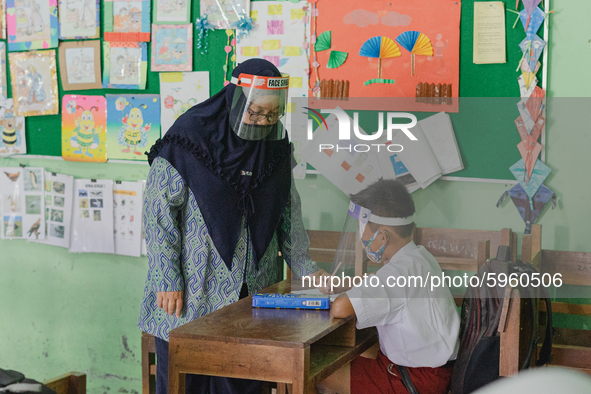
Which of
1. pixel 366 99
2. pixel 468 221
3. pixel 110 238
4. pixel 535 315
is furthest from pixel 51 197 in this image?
pixel 535 315

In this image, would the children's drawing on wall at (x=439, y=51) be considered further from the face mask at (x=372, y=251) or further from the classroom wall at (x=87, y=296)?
the face mask at (x=372, y=251)

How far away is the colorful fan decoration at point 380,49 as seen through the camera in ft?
7.49

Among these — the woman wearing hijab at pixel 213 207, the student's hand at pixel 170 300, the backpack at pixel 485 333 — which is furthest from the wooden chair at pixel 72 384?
the backpack at pixel 485 333

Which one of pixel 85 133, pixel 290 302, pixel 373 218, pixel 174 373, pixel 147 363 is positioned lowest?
pixel 147 363

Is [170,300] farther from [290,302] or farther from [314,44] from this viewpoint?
[314,44]

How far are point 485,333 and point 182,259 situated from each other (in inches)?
35.2

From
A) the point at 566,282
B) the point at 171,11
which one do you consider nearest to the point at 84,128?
the point at 171,11

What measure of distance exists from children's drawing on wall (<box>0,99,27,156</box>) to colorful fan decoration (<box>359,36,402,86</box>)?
169cm

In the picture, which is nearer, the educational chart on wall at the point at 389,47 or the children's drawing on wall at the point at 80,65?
the educational chart on wall at the point at 389,47

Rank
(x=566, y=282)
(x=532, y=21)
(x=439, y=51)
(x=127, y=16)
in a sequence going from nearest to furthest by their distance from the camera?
1. (x=566, y=282)
2. (x=532, y=21)
3. (x=439, y=51)
4. (x=127, y=16)

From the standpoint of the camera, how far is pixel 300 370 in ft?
4.20

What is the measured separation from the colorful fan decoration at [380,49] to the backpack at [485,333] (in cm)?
92

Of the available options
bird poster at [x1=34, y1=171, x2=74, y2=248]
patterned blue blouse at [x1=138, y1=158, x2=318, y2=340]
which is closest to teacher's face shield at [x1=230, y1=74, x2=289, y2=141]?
patterned blue blouse at [x1=138, y1=158, x2=318, y2=340]

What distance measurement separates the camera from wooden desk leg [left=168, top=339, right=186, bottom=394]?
1373mm
